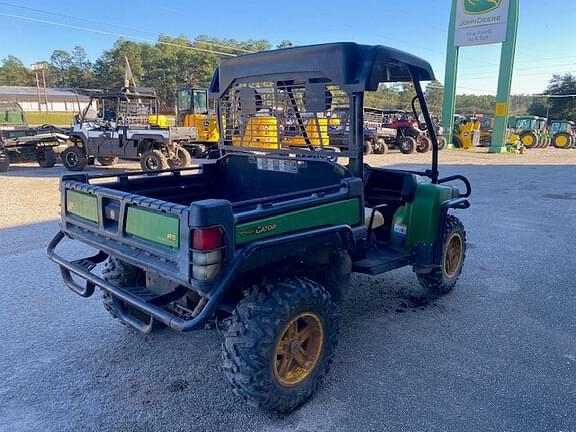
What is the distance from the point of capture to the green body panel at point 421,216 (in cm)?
377

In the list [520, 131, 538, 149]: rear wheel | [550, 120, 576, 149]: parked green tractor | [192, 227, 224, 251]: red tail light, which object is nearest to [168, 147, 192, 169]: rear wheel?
[192, 227, 224, 251]: red tail light

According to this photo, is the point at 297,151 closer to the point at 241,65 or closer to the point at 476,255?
the point at 241,65

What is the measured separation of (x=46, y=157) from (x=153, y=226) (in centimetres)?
1322

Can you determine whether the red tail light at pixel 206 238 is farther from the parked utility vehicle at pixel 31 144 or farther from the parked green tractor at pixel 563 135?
the parked green tractor at pixel 563 135

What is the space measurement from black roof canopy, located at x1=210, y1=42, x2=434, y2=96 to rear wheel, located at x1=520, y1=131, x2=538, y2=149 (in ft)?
84.2

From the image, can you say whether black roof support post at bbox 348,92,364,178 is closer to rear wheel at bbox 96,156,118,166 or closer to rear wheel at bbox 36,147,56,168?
rear wheel at bbox 96,156,118,166

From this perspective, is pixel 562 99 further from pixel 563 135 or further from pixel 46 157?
pixel 46 157

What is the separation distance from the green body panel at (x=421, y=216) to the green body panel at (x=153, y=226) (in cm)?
220

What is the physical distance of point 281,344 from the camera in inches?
101

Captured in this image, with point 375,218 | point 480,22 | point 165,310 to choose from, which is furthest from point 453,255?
point 480,22

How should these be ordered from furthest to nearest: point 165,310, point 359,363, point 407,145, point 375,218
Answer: point 407,145, point 375,218, point 359,363, point 165,310

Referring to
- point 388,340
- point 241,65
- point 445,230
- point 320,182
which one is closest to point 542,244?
point 445,230

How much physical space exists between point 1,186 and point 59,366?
8.97 meters

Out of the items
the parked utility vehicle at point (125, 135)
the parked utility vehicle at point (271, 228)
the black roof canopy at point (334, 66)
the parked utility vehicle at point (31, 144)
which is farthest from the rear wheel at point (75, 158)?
the black roof canopy at point (334, 66)
